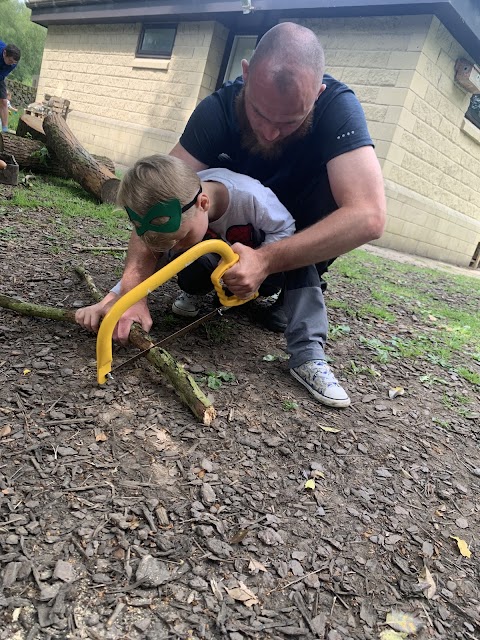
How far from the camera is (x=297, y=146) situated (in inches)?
93.4

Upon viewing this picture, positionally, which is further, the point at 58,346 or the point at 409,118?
the point at 409,118

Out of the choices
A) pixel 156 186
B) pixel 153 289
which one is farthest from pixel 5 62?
pixel 153 289

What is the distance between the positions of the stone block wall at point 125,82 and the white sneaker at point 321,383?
8208 millimetres

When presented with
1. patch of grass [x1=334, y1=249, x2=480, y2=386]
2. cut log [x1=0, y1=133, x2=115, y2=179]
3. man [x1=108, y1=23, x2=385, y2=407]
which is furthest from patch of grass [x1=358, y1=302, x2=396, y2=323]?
cut log [x1=0, y1=133, x2=115, y2=179]

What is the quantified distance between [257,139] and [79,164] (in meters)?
4.13

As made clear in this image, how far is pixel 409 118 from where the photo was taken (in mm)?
6840

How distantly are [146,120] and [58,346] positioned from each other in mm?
9101

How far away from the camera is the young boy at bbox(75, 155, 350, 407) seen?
1.81 metres

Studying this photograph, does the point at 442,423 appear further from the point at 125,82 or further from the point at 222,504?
the point at 125,82

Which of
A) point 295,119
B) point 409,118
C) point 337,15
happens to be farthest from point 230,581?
point 337,15

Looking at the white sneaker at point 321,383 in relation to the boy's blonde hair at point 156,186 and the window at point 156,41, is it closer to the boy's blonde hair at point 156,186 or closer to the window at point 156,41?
the boy's blonde hair at point 156,186

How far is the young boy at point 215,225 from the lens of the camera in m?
1.81

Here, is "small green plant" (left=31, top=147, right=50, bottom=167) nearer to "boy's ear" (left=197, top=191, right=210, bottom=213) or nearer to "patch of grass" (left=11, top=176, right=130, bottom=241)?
"patch of grass" (left=11, top=176, right=130, bottom=241)

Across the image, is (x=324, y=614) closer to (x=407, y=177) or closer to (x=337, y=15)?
(x=407, y=177)
